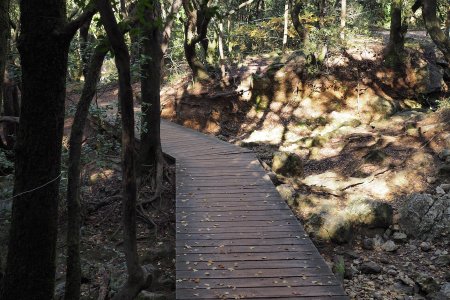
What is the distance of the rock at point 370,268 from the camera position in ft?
24.7

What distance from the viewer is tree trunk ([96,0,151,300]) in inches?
177

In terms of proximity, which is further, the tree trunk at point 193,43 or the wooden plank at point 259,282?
the tree trunk at point 193,43

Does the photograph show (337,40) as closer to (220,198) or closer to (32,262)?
(220,198)

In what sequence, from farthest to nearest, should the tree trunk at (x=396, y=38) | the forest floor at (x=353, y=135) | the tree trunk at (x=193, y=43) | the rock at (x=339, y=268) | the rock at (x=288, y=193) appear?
1. the tree trunk at (x=193, y=43)
2. the tree trunk at (x=396, y=38)
3. the rock at (x=288, y=193)
4. the forest floor at (x=353, y=135)
5. the rock at (x=339, y=268)

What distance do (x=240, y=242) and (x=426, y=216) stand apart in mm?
4595

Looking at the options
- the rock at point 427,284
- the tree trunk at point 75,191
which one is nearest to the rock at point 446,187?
the rock at point 427,284

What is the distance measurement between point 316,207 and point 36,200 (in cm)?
700

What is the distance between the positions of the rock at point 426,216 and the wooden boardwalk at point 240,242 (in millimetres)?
2978

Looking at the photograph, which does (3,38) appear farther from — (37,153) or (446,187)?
(446,187)

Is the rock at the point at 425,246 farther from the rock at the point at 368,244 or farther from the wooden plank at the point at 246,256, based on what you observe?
the wooden plank at the point at 246,256

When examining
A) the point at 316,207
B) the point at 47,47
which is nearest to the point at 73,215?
the point at 47,47

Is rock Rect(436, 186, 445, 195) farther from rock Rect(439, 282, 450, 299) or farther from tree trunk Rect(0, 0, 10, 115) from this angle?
tree trunk Rect(0, 0, 10, 115)

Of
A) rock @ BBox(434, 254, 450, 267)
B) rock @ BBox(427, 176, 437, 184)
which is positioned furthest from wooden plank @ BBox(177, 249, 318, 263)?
rock @ BBox(427, 176, 437, 184)

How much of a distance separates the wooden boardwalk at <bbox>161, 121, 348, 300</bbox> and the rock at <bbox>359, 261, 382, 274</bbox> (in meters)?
1.61
